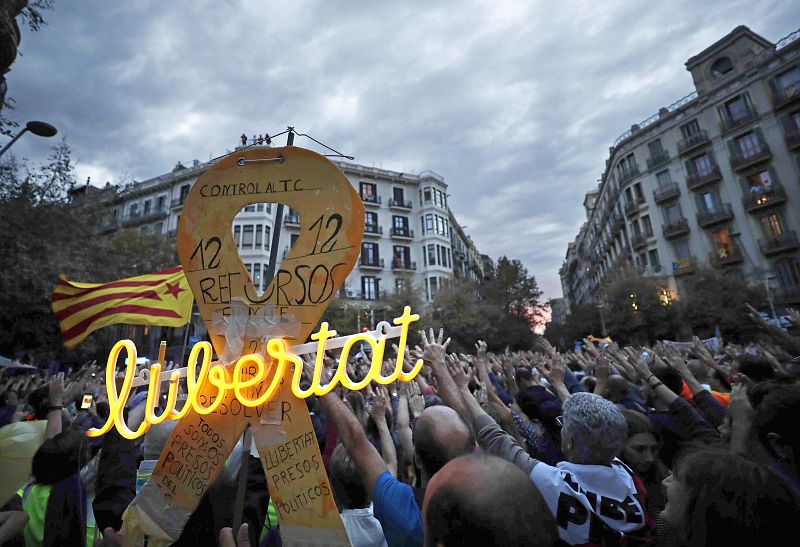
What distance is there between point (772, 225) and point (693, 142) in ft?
26.3

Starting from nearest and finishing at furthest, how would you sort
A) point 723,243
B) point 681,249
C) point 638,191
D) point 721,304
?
point 721,304
point 723,243
point 681,249
point 638,191

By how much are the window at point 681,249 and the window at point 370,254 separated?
23762mm

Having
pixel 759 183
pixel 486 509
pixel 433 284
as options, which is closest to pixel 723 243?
pixel 759 183

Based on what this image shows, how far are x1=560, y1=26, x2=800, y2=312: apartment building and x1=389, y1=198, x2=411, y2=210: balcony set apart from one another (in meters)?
19.2

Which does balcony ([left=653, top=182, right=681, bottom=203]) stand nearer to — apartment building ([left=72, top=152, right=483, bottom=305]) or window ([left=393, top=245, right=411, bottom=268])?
apartment building ([left=72, top=152, right=483, bottom=305])

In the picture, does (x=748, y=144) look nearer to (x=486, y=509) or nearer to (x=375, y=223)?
(x=375, y=223)

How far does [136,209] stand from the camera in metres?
34.9

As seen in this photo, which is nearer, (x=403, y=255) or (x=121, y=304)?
(x=121, y=304)

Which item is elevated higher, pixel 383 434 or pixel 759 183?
pixel 759 183

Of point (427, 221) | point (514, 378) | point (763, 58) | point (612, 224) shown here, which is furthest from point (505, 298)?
point (514, 378)

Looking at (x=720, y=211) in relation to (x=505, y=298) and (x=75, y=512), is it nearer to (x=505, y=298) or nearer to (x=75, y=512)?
(x=505, y=298)

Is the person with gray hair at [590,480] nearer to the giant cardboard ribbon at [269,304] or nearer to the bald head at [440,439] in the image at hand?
the bald head at [440,439]

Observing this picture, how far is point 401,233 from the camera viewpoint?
1419 inches

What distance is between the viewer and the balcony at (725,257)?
2600 centimetres
